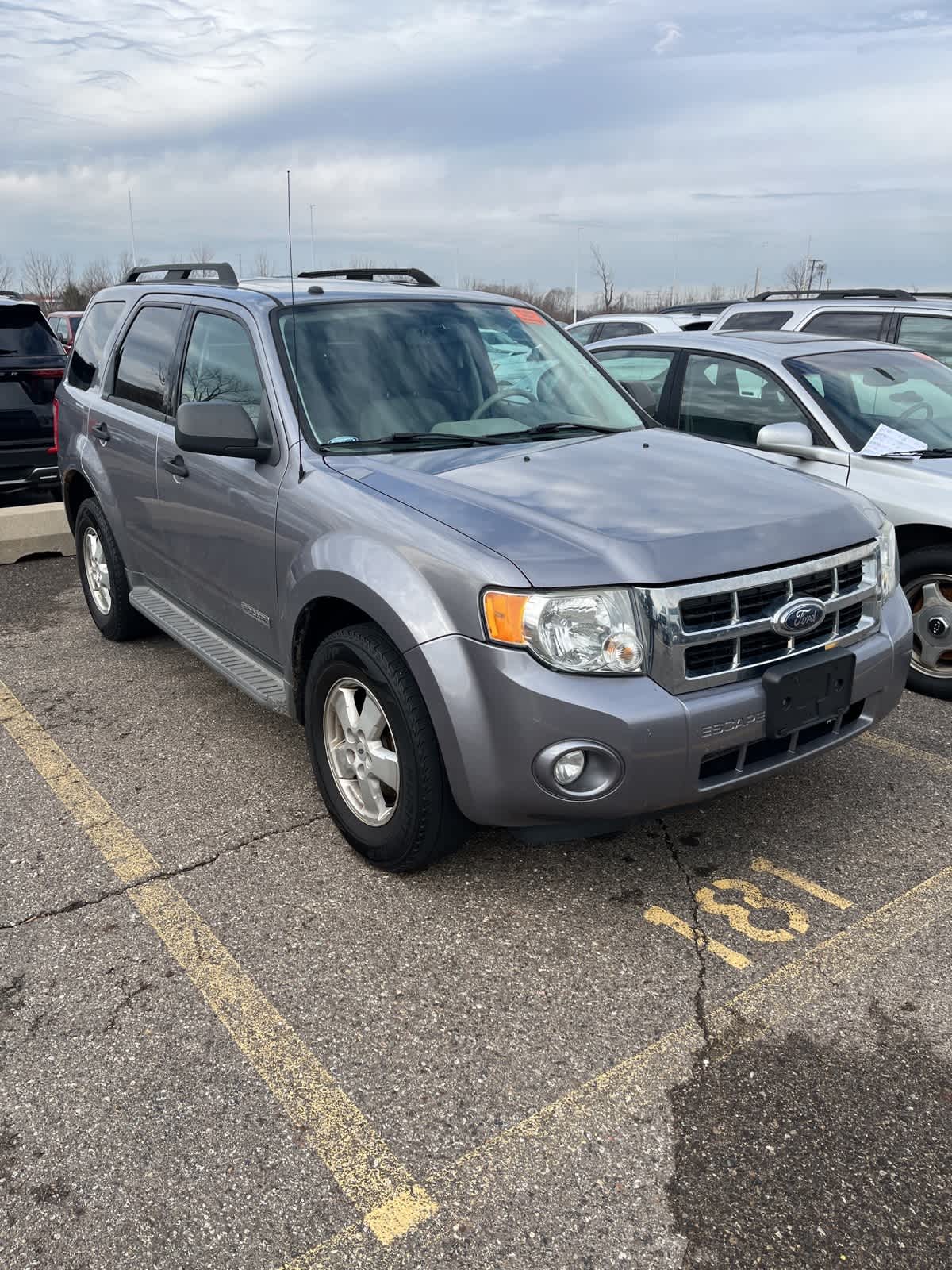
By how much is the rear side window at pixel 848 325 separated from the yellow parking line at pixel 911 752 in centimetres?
438

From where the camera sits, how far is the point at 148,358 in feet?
15.8

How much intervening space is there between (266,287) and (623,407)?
156cm

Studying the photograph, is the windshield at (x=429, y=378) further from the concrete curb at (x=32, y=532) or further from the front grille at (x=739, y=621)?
the concrete curb at (x=32, y=532)

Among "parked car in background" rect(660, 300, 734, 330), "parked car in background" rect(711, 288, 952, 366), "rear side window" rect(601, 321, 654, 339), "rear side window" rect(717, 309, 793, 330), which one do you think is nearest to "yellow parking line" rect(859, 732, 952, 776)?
"parked car in background" rect(711, 288, 952, 366)

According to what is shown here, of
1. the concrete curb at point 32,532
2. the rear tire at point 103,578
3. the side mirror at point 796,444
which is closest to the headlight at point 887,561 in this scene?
the side mirror at point 796,444

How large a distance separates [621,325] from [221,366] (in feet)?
32.6

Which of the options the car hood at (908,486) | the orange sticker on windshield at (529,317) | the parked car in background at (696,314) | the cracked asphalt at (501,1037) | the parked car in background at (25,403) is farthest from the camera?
the parked car in background at (696,314)

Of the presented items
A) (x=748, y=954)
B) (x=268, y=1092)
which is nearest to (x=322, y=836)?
(x=268, y=1092)

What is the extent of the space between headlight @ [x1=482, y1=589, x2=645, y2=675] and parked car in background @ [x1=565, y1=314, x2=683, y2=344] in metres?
9.85

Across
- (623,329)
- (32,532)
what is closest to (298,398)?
(32,532)

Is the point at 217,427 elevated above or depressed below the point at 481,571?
above

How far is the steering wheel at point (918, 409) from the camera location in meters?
5.38

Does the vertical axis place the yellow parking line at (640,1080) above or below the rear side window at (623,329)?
below

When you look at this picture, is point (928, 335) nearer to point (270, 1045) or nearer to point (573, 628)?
point (573, 628)
